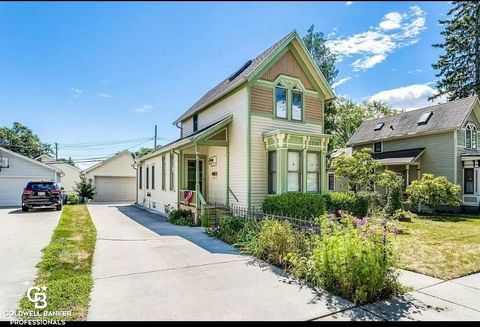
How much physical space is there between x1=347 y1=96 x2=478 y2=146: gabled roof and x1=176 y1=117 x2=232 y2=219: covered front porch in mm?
16402

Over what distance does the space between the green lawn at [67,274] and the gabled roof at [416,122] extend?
888 inches

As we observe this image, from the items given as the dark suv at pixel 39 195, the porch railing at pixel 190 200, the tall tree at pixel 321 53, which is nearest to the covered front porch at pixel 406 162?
the tall tree at pixel 321 53

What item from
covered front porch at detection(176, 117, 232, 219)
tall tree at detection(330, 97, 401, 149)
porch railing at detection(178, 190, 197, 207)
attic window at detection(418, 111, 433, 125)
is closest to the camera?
covered front porch at detection(176, 117, 232, 219)

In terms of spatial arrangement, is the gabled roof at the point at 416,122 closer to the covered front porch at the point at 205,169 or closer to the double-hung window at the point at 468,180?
the double-hung window at the point at 468,180

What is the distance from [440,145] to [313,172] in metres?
14.0

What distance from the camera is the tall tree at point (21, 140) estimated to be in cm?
5277

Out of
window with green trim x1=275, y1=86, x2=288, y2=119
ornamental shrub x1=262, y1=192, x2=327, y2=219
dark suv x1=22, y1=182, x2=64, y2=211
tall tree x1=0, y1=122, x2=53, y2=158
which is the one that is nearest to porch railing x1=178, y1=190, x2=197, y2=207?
ornamental shrub x1=262, y1=192, x2=327, y2=219

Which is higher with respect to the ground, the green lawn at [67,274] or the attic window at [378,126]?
the attic window at [378,126]

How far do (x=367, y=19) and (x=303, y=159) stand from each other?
8.15m

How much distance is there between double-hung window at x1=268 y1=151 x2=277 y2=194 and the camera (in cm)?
1183

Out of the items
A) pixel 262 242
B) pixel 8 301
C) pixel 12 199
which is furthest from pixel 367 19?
pixel 12 199

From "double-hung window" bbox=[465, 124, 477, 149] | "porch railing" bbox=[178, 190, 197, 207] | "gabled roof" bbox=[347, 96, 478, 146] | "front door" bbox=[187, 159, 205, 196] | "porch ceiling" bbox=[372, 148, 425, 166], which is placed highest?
"gabled roof" bbox=[347, 96, 478, 146]

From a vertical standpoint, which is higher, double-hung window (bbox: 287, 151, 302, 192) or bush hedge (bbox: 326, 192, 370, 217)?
double-hung window (bbox: 287, 151, 302, 192)

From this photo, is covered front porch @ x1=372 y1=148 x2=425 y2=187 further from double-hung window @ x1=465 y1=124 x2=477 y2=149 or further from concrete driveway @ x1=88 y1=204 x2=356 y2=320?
concrete driveway @ x1=88 y1=204 x2=356 y2=320
